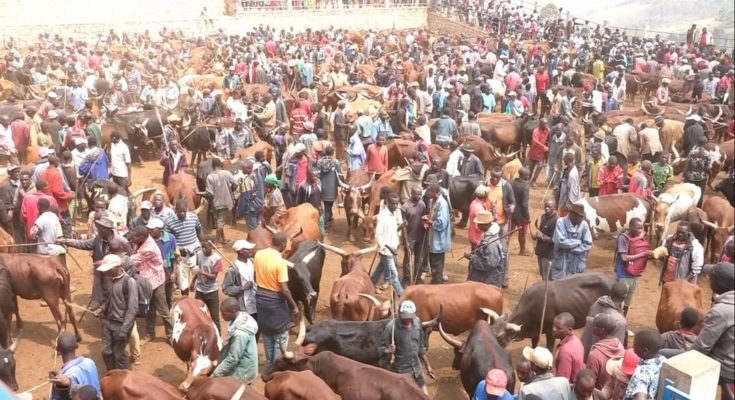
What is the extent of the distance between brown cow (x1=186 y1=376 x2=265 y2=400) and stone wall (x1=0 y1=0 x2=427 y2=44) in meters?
29.6

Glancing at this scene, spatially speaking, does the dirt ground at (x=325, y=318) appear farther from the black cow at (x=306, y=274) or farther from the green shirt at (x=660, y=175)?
the green shirt at (x=660, y=175)

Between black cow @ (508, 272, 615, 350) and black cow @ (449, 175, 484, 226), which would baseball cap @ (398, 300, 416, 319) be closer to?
black cow @ (508, 272, 615, 350)

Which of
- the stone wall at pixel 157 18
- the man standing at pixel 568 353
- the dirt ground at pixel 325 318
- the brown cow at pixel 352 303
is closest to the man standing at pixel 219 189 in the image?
the dirt ground at pixel 325 318

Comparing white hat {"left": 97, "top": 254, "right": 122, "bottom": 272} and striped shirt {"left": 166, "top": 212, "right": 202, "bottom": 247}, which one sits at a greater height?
white hat {"left": 97, "top": 254, "right": 122, "bottom": 272}

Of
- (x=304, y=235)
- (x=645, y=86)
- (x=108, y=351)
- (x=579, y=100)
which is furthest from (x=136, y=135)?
(x=645, y=86)

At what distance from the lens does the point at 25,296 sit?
9.25 metres

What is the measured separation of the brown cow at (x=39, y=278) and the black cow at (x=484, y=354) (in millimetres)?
4941

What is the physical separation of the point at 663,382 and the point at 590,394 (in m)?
1.08

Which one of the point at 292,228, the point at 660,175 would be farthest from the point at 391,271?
the point at 660,175

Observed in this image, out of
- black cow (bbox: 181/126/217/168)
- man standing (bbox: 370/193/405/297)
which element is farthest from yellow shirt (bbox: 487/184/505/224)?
black cow (bbox: 181/126/217/168)

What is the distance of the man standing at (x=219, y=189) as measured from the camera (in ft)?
39.8

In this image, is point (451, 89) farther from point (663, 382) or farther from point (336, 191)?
point (663, 382)

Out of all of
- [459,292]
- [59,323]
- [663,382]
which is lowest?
[59,323]

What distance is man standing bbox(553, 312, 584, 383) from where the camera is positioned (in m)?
6.65
